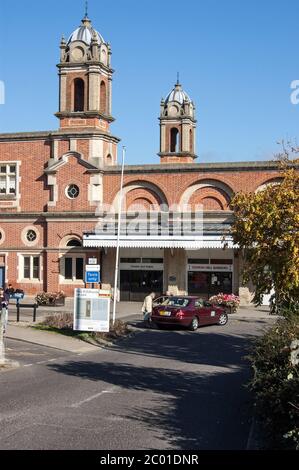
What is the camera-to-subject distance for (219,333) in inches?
1029

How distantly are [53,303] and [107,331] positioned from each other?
47.0 feet

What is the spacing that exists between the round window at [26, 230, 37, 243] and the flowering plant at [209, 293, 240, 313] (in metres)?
11.8

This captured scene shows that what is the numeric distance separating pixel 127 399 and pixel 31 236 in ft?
96.4

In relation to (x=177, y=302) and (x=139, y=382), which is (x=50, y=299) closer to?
(x=177, y=302)

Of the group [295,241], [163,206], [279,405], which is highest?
[163,206]

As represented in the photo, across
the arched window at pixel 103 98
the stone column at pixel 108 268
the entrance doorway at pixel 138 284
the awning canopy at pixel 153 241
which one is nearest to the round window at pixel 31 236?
the awning canopy at pixel 153 241

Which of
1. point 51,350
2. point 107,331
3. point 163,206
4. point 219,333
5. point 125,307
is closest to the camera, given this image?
point 51,350

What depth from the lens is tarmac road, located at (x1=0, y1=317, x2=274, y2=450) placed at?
9.76 metres

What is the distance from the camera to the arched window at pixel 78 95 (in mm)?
40969

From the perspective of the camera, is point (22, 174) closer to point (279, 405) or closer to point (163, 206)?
point (163, 206)

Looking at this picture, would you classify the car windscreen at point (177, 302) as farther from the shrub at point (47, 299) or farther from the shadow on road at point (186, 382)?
the shrub at point (47, 299)

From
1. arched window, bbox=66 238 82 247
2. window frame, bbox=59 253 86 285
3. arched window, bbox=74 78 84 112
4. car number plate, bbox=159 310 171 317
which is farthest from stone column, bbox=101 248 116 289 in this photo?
car number plate, bbox=159 310 171 317

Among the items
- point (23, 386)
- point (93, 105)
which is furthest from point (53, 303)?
point (23, 386)

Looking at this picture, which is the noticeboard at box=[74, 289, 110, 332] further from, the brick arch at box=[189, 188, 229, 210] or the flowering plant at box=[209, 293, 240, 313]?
the brick arch at box=[189, 188, 229, 210]
